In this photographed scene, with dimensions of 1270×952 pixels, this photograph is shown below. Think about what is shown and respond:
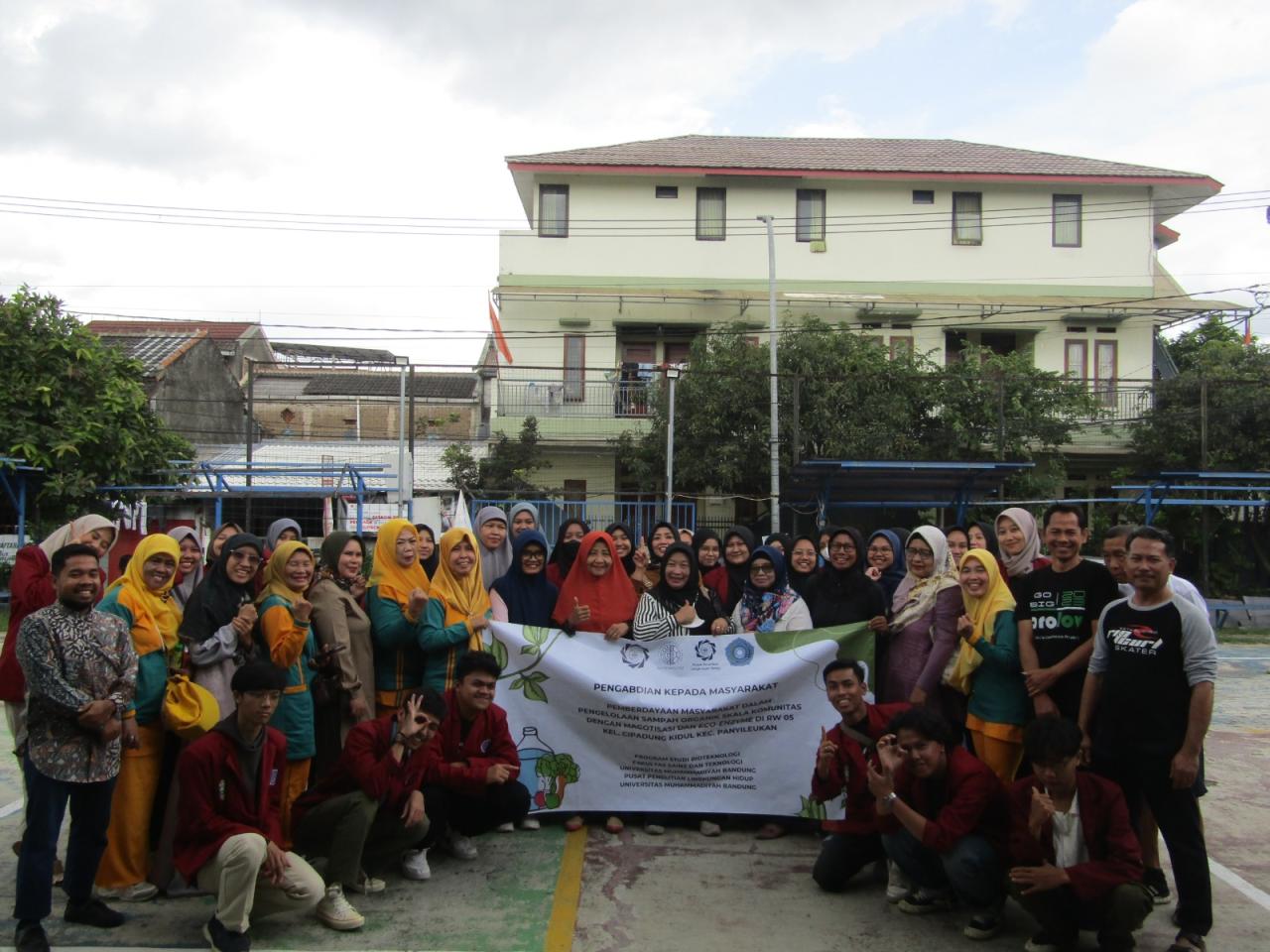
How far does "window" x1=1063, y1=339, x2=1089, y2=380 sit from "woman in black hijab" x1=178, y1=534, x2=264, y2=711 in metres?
23.8

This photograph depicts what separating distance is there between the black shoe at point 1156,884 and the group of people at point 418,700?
6cm

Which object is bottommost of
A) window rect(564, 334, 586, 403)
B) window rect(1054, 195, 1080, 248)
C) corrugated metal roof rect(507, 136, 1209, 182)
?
window rect(564, 334, 586, 403)

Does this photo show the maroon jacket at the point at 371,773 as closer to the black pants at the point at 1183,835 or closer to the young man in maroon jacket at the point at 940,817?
the young man in maroon jacket at the point at 940,817

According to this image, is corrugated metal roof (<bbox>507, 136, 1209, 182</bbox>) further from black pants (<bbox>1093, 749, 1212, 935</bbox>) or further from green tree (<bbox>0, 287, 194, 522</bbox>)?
black pants (<bbox>1093, 749, 1212, 935</bbox>)

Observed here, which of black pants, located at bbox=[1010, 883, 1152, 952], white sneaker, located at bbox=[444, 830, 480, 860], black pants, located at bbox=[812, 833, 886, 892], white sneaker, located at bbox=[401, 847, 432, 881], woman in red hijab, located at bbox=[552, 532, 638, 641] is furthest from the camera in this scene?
woman in red hijab, located at bbox=[552, 532, 638, 641]

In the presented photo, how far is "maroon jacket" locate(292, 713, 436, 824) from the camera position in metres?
4.47

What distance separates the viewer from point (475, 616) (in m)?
5.51

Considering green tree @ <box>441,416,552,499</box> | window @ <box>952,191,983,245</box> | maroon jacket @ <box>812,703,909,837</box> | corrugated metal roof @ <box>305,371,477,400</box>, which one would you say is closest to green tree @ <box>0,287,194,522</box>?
green tree @ <box>441,416,552,499</box>

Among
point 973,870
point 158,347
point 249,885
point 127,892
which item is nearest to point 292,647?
point 249,885

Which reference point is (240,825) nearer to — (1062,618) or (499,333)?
(1062,618)

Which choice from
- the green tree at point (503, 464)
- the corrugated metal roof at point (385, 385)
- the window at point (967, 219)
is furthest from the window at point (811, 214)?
the corrugated metal roof at point (385, 385)

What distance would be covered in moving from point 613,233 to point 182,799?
2231 cm

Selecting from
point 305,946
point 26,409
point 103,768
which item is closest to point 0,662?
point 103,768

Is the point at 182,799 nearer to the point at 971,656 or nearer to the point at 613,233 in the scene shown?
the point at 971,656
